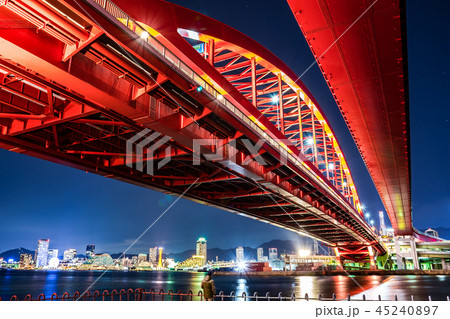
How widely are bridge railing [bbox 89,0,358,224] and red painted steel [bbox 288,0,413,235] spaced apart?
4.12 metres

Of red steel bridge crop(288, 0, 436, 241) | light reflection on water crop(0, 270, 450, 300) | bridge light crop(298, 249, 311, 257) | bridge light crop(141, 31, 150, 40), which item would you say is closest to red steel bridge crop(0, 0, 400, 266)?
bridge light crop(141, 31, 150, 40)

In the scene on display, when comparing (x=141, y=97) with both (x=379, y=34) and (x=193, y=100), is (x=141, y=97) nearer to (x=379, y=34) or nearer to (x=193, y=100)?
(x=193, y=100)

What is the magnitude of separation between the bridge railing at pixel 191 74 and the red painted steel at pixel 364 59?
A: 4120 millimetres

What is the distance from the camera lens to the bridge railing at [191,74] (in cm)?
903

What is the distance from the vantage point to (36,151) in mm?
16406

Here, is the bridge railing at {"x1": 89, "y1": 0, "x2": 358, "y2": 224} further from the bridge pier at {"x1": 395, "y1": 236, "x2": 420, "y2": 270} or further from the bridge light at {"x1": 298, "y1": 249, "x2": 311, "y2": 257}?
the bridge light at {"x1": 298, "y1": 249, "x2": 311, "y2": 257}

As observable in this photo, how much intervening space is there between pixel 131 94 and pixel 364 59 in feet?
27.8

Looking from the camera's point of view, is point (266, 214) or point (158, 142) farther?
point (266, 214)

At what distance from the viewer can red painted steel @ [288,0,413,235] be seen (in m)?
9.28

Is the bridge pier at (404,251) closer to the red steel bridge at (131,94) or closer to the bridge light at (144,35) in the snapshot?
the red steel bridge at (131,94)

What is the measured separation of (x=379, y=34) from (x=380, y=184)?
96.2ft

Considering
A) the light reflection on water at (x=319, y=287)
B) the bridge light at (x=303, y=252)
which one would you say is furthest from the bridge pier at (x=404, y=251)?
the bridge light at (x=303, y=252)
